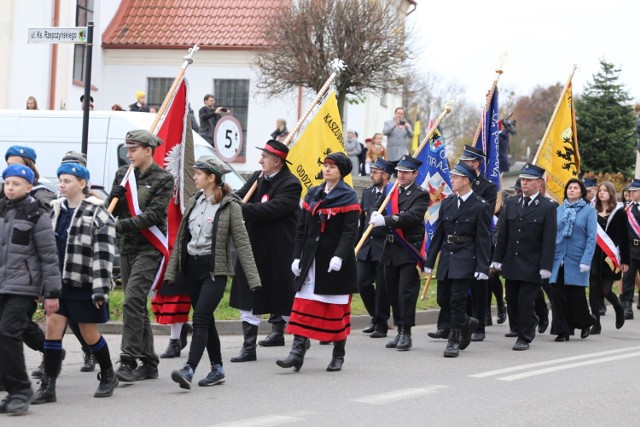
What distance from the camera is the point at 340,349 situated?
430 inches

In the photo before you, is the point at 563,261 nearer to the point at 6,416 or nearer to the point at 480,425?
the point at 480,425

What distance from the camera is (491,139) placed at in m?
16.2

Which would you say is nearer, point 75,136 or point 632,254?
point 632,254

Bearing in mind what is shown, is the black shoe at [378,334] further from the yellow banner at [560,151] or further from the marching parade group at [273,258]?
the yellow banner at [560,151]

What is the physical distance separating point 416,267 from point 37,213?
5.46 meters

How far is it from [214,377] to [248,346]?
5.72 ft

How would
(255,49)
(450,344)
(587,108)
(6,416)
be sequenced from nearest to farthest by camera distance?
(6,416) → (450,344) → (255,49) → (587,108)

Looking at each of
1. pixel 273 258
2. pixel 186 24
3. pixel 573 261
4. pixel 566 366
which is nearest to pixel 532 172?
pixel 573 261

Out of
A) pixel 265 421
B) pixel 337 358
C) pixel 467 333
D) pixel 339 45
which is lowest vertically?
pixel 265 421


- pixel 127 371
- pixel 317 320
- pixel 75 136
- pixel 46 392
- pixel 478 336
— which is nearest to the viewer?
pixel 46 392

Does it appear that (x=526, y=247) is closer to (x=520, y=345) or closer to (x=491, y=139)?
(x=520, y=345)

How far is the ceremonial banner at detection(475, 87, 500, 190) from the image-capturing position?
52.4 feet

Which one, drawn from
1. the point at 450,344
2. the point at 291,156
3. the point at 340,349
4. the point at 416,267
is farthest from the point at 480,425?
the point at 291,156

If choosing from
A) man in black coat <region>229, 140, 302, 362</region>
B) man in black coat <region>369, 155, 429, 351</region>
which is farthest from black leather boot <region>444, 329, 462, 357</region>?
man in black coat <region>229, 140, 302, 362</region>
